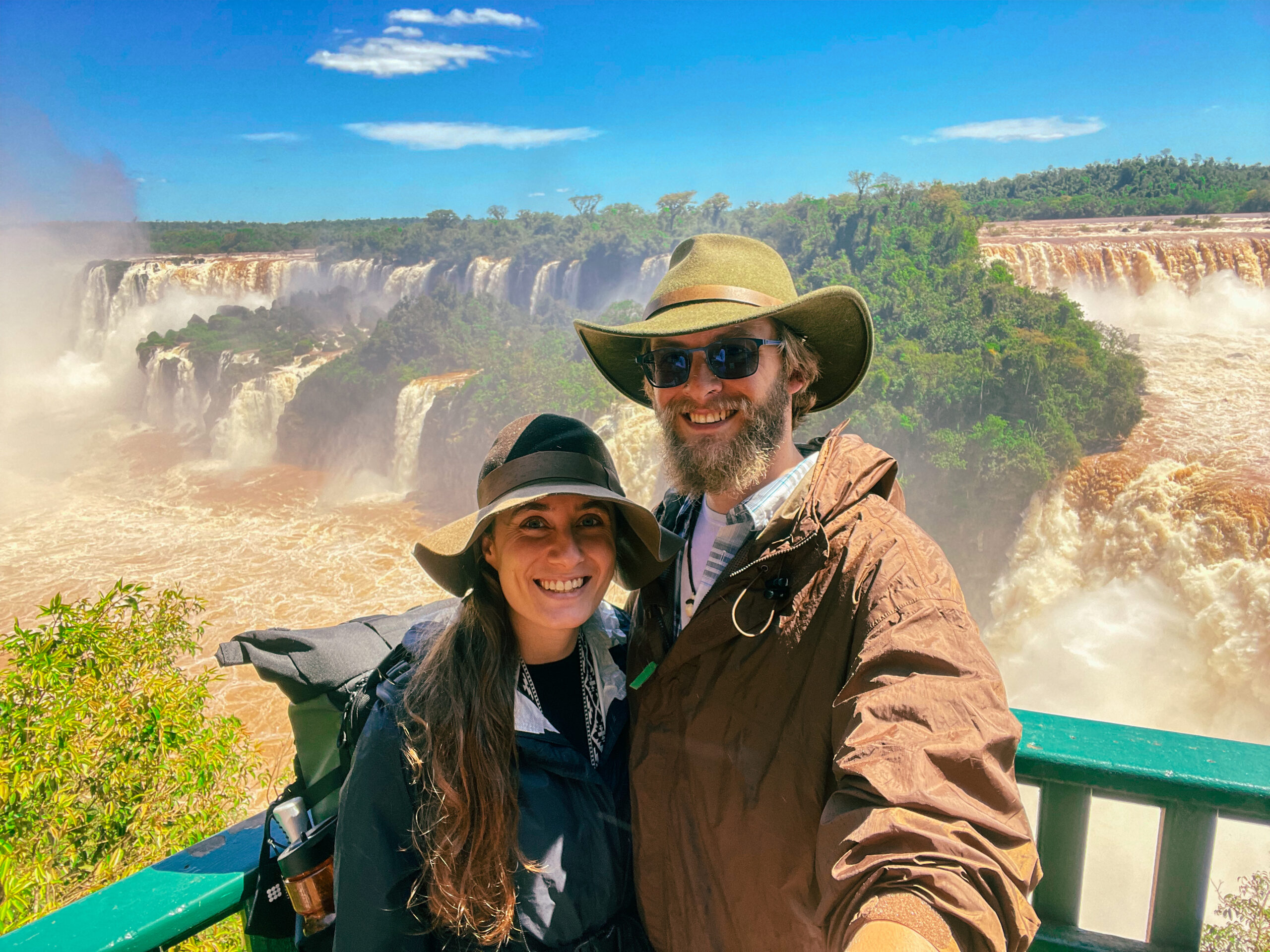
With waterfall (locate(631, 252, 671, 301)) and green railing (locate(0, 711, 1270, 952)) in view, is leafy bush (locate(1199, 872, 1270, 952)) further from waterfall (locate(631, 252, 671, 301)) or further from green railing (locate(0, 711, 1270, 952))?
waterfall (locate(631, 252, 671, 301))

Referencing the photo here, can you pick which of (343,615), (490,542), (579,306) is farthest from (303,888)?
(579,306)

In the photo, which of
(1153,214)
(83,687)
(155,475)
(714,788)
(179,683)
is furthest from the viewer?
(155,475)

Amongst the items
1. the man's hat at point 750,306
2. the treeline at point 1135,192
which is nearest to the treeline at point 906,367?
the treeline at point 1135,192

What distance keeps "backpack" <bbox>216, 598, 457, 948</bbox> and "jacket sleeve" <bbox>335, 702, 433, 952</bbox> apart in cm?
9

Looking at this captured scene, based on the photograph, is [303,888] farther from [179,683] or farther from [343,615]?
[343,615]

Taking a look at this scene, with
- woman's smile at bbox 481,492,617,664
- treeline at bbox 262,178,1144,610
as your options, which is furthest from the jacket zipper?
treeline at bbox 262,178,1144,610

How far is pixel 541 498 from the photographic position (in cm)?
158

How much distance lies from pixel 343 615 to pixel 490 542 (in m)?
17.2

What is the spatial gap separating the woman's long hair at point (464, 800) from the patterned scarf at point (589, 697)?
0.09 m

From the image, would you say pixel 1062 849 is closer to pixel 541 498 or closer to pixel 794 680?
pixel 794 680

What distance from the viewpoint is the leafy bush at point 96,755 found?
3816 millimetres

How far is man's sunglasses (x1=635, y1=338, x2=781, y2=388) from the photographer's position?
176cm

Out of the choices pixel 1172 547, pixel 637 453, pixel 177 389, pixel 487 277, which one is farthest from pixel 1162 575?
pixel 177 389

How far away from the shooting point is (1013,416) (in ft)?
59.9
